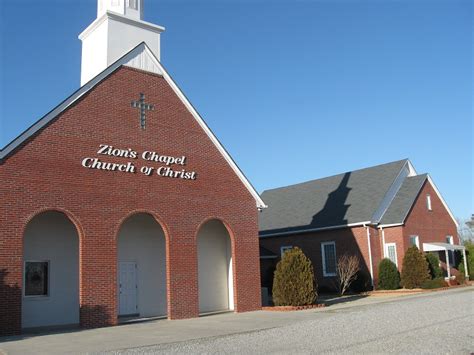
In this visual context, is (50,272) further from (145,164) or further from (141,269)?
(145,164)

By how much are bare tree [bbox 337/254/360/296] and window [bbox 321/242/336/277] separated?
1.88 meters

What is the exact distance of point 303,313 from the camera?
20.4 meters

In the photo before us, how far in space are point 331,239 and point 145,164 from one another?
727 inches

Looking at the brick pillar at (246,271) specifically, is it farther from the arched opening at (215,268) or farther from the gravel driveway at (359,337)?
the gravel driveway at (359,337)

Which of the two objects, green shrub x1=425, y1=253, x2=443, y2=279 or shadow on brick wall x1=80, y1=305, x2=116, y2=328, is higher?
green shrub x1=425, y1=253, x2=443, y2=279

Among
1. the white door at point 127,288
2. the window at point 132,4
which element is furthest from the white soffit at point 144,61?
the white door at point 127,288

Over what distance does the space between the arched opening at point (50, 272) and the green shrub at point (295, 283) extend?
8.27 meters

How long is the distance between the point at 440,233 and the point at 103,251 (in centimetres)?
2615

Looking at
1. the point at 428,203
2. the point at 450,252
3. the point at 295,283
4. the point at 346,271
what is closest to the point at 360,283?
the point at 346,271

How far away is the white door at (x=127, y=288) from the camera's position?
2156 centimetres

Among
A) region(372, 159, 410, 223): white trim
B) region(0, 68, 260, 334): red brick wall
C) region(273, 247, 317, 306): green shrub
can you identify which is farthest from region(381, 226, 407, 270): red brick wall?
region(0, 68, 260, 334): red brick wall

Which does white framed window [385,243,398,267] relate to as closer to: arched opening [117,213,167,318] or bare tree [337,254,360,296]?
bare tree [337,254,360,296]

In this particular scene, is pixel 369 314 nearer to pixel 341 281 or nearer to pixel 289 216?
pixel 341 281

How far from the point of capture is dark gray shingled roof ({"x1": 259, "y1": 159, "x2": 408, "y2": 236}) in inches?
1374
